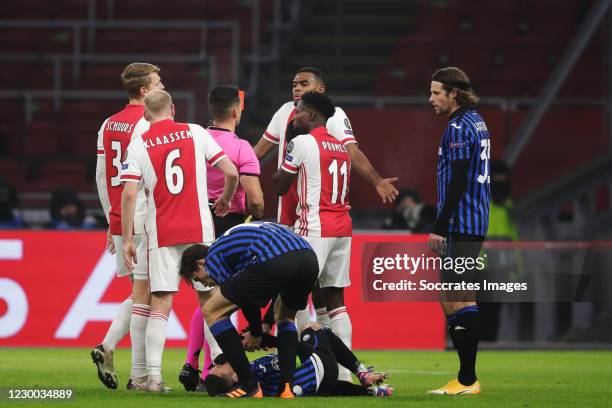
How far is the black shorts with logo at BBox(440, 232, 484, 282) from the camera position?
840 cm

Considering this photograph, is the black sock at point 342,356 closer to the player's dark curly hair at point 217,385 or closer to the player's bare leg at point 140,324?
the player's dark curly hair at point 217,385

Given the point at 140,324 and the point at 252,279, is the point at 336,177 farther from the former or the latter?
the point at 140,324

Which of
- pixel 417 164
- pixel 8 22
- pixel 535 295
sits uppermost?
pixel 8 22

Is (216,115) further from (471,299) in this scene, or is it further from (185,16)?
(185,16)

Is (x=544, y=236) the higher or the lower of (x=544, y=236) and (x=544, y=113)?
the lower

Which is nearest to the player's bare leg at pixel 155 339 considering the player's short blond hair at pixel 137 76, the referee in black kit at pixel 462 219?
the player's short blond hair at pixel 137 76

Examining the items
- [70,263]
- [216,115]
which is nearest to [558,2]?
[70,263]

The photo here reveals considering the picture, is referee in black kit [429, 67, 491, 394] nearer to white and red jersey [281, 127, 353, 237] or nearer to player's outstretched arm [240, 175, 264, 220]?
white and red jersey [281, 127, 353, 237]

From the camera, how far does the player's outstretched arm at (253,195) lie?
8.70 meters

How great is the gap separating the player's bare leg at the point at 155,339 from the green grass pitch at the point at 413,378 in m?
0.19

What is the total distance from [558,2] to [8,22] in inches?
294

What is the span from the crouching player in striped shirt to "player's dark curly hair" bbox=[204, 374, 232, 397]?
75 millimetres

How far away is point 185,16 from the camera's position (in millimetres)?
19266

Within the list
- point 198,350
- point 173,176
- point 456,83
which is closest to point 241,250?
point 173,176
